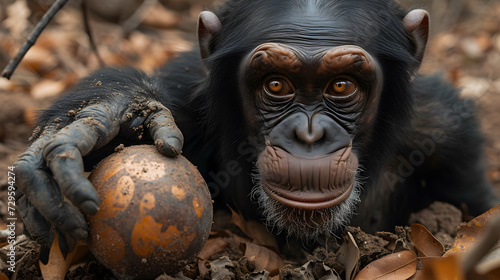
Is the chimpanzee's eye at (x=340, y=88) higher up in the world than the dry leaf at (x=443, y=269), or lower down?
higher up

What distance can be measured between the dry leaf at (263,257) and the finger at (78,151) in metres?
1.05

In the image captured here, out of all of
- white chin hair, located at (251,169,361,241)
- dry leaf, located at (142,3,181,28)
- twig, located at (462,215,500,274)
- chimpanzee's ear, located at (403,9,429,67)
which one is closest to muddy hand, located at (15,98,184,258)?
white chin hair, located at (251,169,361,241)

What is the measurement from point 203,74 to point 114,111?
1.23 m

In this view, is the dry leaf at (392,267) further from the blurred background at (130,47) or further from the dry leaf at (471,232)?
the blurred background at (130,47)

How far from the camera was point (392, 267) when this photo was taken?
8.35 ft

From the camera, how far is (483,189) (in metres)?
4.47

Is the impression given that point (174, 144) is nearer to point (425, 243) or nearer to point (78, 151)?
point (78, 151)

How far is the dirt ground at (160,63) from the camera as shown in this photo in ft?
9.03

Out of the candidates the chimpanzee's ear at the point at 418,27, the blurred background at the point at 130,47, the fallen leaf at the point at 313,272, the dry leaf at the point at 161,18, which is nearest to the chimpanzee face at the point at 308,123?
the fallen leaf at the point at 313,272

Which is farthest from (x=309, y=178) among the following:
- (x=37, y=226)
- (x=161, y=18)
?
(x=161, y=18)

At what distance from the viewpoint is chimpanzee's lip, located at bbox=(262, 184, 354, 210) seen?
2.67 m

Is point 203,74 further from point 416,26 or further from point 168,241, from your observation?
point 168,241

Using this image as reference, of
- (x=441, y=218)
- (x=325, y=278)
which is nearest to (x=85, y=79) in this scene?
(x=325, y=278)

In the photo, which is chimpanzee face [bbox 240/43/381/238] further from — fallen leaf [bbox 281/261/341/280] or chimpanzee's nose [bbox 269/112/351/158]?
fallen leaf [bbox 281/261/341/280]
